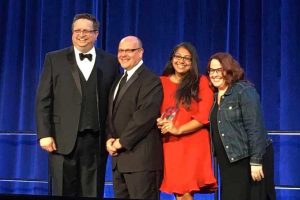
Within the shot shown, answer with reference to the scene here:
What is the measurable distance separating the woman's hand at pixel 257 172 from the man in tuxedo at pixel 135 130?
0.56m

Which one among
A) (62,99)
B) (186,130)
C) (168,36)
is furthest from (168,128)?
(168,36)

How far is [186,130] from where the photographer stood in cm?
291

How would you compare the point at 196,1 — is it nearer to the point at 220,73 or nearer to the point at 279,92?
the point at 279,92

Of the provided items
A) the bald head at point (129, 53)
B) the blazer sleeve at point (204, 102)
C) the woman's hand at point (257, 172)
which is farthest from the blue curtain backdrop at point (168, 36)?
the woman's hand at point (257, 172)

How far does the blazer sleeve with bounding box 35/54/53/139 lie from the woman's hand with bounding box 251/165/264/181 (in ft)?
3.78

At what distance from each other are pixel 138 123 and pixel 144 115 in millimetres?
59

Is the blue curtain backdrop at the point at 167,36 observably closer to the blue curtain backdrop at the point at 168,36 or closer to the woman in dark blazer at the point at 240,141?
the blue curtain backdrop at the point at 168,36

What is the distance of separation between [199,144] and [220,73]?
44 centimetres

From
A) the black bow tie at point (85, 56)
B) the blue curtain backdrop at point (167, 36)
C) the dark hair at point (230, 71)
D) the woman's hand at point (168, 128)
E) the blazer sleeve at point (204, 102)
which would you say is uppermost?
the blue curtain backdrop at point (167, 36)

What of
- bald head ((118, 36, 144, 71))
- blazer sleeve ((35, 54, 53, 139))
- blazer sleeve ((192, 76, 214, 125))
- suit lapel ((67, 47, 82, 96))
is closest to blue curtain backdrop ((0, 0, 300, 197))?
blazer sleeve ((192, 76, 214, 125))

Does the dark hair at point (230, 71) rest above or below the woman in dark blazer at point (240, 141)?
above

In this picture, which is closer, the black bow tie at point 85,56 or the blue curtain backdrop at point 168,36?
the black bow tie at point 85,56

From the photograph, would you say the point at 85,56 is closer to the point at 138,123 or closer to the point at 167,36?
the point at 138,123

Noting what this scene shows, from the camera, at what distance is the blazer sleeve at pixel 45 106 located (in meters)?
2.94
